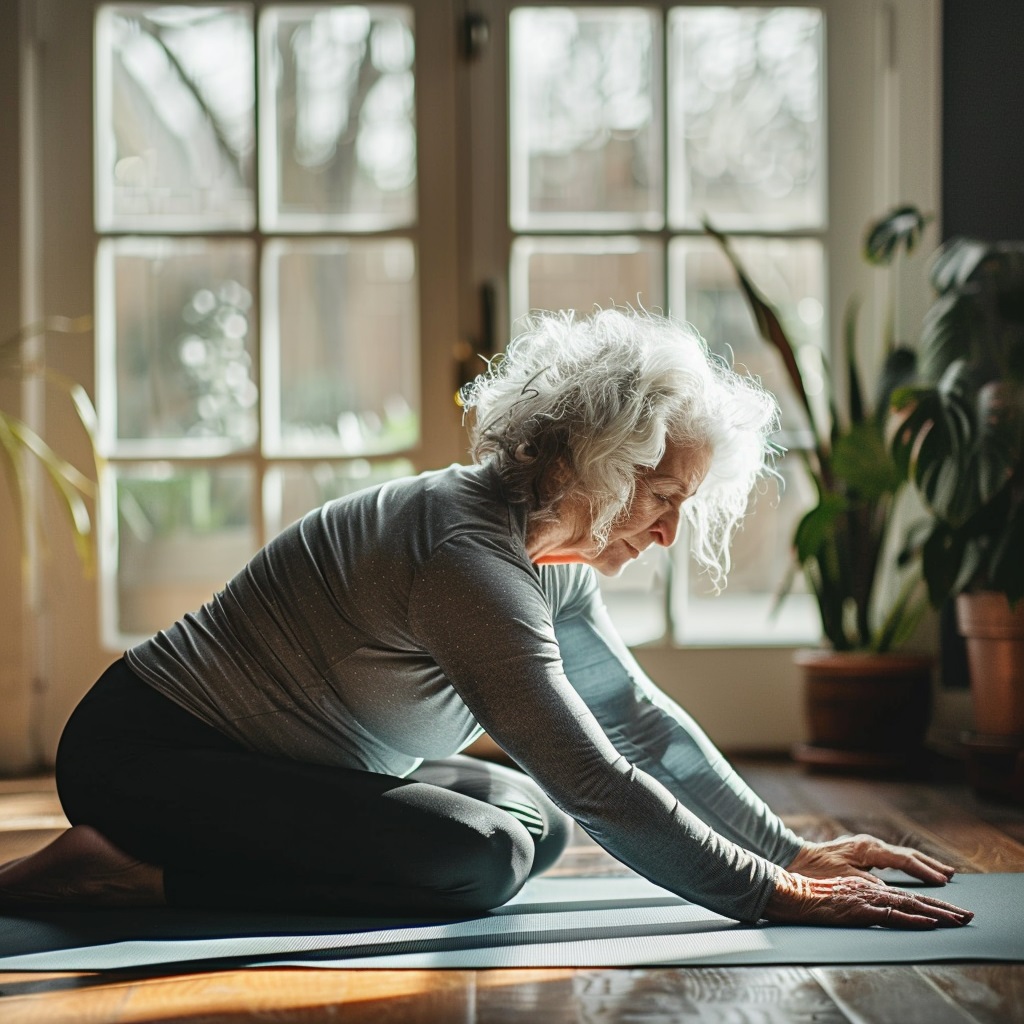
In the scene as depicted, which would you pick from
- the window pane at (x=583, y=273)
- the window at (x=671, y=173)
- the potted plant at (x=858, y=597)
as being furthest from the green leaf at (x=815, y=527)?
the window pane at (x=583, y=273)

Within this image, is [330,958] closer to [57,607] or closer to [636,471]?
[636,471]

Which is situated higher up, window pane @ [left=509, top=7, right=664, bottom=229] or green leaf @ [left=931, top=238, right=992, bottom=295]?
window pane @ [left=509, top=7, right=664, bottom=229]

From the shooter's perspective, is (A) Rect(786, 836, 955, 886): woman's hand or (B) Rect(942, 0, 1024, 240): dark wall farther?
(B) Rect(942, 0, 1024, 240): dark wall

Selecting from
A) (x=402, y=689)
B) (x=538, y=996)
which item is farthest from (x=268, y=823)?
(x=538, y=996)

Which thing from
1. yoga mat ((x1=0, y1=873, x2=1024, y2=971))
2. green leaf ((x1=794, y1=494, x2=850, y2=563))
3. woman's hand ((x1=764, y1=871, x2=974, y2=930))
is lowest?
yoga mat ((x1=0, y1=873, x2=1024, y2=971))

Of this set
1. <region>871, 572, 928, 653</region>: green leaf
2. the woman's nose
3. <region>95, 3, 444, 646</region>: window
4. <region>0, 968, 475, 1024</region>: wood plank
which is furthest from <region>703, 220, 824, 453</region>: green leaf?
<region>0, 968, 475, 1024</region>: wood plank

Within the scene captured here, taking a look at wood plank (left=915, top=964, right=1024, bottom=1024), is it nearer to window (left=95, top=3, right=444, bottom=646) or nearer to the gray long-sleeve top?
the gray long-sleeve top

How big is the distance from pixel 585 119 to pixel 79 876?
207 centimetres

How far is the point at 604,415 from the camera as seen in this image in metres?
1.58

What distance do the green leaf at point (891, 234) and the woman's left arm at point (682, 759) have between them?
1197 mm

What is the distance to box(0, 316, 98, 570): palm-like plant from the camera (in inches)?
101

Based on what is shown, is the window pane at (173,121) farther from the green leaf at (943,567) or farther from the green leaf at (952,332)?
the green leaf at (943,567)

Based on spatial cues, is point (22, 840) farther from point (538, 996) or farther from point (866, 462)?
point (866, 462)

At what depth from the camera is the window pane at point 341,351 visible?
296 cm
